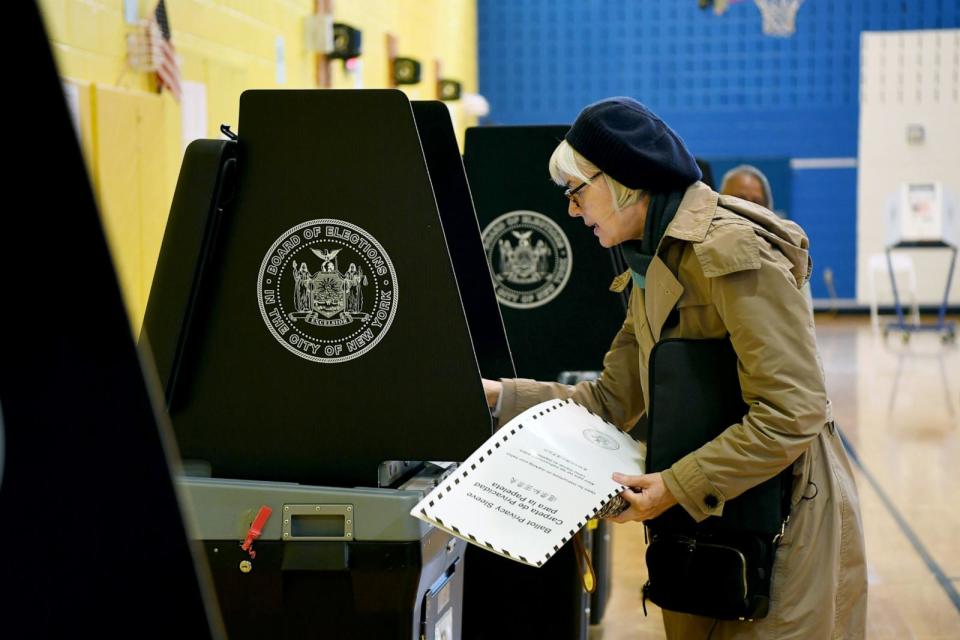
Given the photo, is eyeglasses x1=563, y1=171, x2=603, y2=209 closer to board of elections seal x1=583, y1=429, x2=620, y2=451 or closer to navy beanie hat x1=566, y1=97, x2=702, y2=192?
navy beanie hat x1=566, y1=97, x2=702, y2=192

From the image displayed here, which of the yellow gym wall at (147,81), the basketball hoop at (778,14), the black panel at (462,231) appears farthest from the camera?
the basketball hoop at (778,14)

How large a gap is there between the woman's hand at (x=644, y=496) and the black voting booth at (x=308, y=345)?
0.25 m

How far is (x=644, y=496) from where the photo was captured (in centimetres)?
175

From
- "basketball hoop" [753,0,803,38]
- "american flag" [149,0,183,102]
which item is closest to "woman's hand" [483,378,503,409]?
"american flag" [149,0,183,102]

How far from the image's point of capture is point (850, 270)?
12.4 meters

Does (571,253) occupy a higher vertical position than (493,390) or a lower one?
higher

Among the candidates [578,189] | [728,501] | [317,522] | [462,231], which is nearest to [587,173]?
[578,189]

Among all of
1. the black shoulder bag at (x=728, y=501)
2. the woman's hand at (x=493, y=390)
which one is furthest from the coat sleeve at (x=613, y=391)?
the black shoulder bag at (x=728, y=501)

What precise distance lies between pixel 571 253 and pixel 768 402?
125 centimetres

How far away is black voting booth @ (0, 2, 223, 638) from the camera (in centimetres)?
41

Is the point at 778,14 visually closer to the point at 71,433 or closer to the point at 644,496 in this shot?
the point at 644,496

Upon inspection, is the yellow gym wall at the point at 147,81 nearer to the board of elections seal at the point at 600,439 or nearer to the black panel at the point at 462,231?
the black panel at the point at 462,231

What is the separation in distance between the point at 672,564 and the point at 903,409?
6028 millimetres

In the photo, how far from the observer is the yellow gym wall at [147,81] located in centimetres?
340
